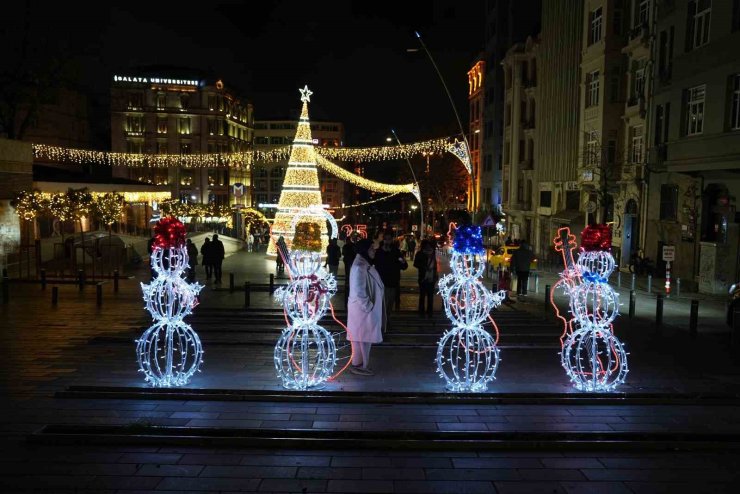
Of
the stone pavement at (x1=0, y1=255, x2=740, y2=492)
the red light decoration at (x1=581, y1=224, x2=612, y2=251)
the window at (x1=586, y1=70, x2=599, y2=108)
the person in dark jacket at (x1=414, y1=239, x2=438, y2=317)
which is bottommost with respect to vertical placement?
the stone pavement at (x1=0, y1=255, x2=740, y2=492)

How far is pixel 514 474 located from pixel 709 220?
67.8ft

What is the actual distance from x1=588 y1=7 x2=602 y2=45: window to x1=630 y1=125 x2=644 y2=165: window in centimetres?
554

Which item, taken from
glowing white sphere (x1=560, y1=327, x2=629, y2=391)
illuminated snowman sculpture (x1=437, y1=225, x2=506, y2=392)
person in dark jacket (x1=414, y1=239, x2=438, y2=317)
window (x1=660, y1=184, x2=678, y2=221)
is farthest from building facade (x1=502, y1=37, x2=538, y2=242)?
glowing white sphere (x1=560, y1=327, x2=629, y2=391)

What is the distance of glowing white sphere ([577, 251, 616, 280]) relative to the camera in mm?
9125

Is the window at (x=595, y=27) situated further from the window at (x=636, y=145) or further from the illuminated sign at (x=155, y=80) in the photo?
the illuminated sign at (x=155, y=80)

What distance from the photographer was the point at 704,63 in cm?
2106

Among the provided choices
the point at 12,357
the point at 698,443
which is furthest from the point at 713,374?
the point at 12,357

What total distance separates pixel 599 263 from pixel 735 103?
1417 centimetres

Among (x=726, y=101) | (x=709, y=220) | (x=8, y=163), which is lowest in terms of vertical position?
(x=709, y=220)

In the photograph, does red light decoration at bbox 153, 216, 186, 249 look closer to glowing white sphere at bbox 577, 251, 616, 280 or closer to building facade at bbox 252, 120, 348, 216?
glowing white sphere at bbox 577, 251, 616, 280

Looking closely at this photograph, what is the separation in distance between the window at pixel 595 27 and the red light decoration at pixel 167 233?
28253 millimetres

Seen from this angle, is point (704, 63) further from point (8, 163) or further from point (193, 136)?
point (193, 136)

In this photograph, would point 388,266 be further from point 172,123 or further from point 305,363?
point 172,123

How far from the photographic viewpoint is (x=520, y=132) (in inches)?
1753
